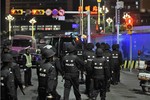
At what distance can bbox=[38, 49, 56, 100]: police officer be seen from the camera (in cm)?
903

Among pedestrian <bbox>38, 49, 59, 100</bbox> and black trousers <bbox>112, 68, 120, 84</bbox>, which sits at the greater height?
pedestrian <bbox>38, 49, 59, 100</bbox>

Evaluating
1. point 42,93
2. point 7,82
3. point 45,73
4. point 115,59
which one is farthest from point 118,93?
point 7,82

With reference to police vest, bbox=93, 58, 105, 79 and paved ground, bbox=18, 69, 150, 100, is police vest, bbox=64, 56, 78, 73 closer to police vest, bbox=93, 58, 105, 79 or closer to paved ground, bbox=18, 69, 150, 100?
police vest, bbox=93, 58, 105, 79

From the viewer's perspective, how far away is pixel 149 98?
16406 mm

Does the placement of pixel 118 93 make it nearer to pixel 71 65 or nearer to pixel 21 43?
pixel 71 65

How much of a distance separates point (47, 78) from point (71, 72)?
136 inches

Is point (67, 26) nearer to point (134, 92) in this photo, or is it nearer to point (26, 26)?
point (26, 26)

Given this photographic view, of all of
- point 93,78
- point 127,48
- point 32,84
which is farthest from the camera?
point 127,48

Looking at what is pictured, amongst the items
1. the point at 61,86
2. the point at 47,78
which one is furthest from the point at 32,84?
the point at 47,78

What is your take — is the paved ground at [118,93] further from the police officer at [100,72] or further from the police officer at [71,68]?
the police officer at [71,68]

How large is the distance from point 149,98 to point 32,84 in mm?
5649

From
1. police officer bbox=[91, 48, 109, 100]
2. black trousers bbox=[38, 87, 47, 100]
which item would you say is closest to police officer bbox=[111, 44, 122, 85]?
police officer bbox=[91, 48, 109, 100]

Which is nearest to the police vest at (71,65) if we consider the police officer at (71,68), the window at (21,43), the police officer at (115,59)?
the police officer at (71,68)

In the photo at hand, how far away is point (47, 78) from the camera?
9.12 metres
